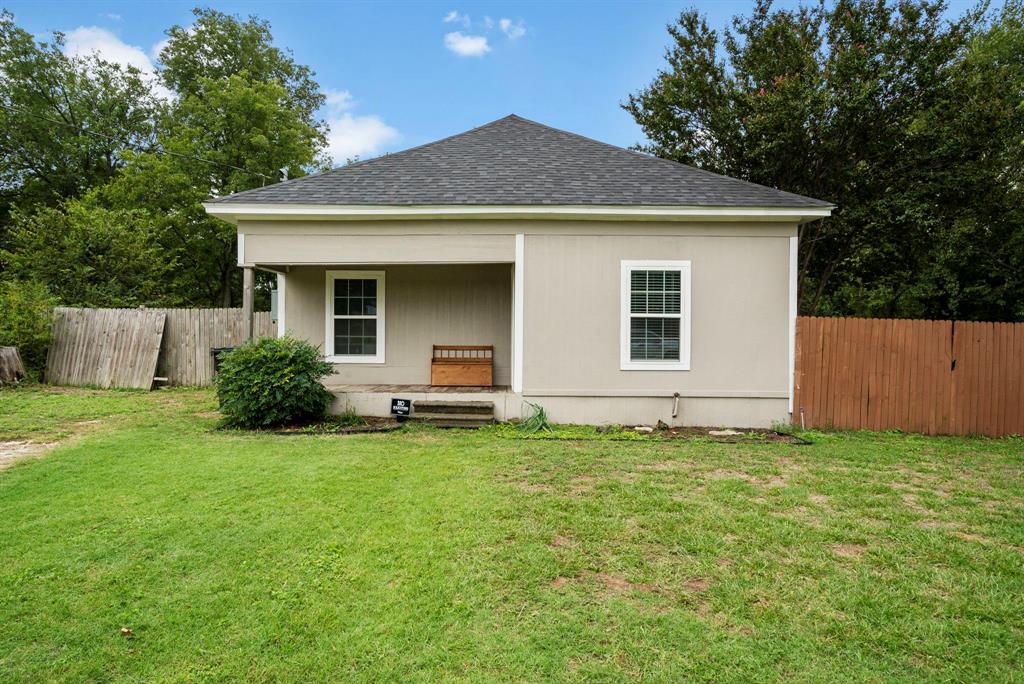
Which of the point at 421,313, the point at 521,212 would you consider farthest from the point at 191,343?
the point at 521,212

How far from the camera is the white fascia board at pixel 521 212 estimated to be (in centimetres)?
744

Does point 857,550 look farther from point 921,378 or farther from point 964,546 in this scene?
point 921,378

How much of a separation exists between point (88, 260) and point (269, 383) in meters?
12.1

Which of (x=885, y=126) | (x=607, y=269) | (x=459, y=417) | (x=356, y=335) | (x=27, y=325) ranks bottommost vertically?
(x=459, y=417)

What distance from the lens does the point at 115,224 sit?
15625mm

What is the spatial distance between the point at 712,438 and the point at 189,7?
91.0 feet

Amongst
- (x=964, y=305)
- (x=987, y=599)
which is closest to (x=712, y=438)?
(x=987, y=599)

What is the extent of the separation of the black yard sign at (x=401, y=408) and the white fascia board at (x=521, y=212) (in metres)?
2.72

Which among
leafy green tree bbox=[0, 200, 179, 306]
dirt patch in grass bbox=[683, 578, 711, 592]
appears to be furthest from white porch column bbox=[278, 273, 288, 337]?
leafy green tree bbox=[0, 200, 179, 306]

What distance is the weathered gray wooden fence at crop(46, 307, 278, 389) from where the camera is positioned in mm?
11031

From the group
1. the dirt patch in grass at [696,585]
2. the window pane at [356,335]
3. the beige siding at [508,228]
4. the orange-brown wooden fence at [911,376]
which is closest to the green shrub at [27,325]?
the beige siding at [508,228]

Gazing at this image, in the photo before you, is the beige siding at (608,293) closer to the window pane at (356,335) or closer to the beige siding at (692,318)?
the beige siding at (692,318)

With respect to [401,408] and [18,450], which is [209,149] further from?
[401,408]

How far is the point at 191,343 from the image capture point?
460 inches
